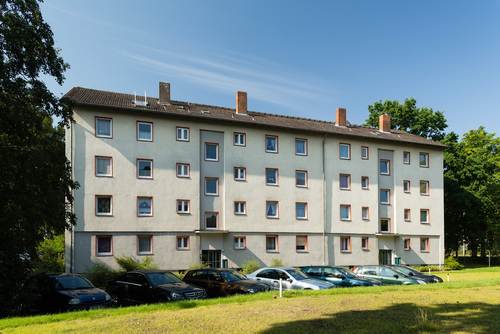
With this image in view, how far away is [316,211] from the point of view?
41.6 meters

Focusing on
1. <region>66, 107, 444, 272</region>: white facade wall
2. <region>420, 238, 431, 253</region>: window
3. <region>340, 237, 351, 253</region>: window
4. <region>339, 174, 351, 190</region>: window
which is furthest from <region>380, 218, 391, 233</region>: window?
<region>339, 174, 351, 190</region>: window

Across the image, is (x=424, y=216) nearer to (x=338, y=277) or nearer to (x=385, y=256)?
(x=385, y=256)

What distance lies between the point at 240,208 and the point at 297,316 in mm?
26262

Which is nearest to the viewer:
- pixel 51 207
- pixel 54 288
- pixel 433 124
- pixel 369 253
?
pixel 54 288

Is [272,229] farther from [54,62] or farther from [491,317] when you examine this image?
[491,317]

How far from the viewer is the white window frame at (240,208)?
126 feet

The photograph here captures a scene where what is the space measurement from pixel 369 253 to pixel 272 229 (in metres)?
10.5

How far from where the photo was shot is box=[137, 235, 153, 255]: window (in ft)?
113

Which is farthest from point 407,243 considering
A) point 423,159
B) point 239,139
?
point 239,139

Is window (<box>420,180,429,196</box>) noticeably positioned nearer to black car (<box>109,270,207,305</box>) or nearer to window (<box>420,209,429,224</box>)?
window (<box>420,209,429,224</box>)

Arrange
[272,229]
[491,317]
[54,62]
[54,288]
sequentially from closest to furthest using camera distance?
[491,317] < [54,288] < [54,62] < [272,229]

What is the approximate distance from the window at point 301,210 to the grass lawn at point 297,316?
79.0ft

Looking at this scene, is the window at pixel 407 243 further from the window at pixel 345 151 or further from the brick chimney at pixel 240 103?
the brick chimney at pixel 240 103

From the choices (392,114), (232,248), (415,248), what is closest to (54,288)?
(232,248)
